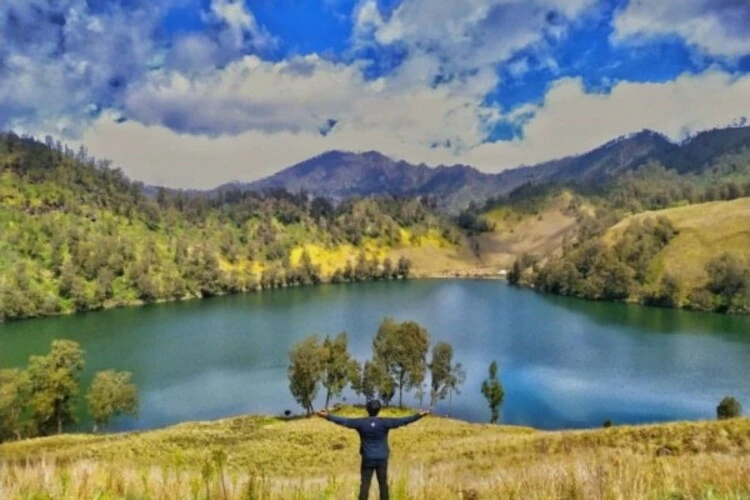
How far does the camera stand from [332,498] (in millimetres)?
7969

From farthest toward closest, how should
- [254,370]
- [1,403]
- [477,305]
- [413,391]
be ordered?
[477,305] < [254,370] < [413,391] < [1,403]

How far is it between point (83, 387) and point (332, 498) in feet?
246

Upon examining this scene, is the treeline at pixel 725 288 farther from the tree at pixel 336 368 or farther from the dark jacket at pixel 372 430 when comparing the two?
the dark jacket at pixel 372 430

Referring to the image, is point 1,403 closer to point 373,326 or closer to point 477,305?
point 373,326

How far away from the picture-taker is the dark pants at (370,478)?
881cm

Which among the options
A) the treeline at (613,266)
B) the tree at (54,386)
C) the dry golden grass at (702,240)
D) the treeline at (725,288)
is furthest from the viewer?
the treeline at (613,266)

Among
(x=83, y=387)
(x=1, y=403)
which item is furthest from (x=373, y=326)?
(x=1, y=403)

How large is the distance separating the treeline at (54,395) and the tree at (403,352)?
26829 mm

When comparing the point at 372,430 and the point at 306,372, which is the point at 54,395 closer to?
the point at 306,372

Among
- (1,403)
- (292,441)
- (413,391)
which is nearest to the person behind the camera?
(292,441)

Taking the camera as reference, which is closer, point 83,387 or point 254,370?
point 83,387

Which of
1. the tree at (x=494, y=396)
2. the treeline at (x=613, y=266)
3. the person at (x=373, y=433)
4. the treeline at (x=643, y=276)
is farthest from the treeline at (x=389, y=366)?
the treeline at (x=613, y=266)

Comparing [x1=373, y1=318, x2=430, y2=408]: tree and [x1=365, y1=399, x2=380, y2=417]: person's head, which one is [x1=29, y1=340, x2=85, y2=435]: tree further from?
[x1=365, y1=399, x2=380, y2=417]: person's head

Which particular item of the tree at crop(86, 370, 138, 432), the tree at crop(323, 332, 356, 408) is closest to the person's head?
the tree at crop(86, 370, 138, 432)
